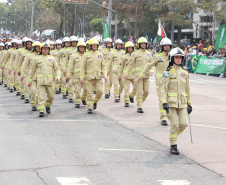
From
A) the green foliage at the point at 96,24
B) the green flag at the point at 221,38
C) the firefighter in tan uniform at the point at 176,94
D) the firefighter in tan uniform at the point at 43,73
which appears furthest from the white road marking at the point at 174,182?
the green foliage at the point at 96,24

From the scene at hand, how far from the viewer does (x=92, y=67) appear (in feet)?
42.5

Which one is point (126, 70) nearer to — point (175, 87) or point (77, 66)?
point (77, 66)

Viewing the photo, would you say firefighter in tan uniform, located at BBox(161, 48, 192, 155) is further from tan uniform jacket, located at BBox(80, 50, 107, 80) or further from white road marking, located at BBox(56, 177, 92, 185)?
tan uniform jacket, located at BBox(80, 50, 107, 80)

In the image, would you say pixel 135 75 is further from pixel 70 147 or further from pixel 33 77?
pixel 70 147

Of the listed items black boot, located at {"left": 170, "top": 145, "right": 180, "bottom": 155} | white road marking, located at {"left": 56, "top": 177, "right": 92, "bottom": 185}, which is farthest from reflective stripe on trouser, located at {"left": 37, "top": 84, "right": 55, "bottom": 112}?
white road marking, located at {"left": 56, "top": 177, "right": 92, "bottom": 185}

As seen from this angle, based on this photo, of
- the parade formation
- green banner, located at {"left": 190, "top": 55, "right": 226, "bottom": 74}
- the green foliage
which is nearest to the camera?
the parade formation

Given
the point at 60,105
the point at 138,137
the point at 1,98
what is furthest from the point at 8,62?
the point at 138,137

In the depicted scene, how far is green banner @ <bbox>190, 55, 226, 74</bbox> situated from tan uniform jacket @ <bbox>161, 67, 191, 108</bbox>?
Result: 19.0 m

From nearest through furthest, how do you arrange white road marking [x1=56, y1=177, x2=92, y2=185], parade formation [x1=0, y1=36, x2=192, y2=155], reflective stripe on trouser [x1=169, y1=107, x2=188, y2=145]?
1. white road marking [x1=56, y1=177, x2=92, y2=185]
2. reflective stripe on trouser [x1=169, y1=107, x2=188, y2=145]
3. parade formation [x1=0, y1=36, x2=192, y2=155]

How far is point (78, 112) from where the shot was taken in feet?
43.0

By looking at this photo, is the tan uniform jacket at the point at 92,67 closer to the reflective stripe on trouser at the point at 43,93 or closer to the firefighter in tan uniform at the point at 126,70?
the reflective stripe on trouser at the point at 43,93

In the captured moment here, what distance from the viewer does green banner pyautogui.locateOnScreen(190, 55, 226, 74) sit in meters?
27.2

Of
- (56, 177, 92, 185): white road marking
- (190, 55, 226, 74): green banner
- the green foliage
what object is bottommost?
(56, 177, 92, 185): white road marking

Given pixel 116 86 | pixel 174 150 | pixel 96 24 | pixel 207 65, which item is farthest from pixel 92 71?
pixel 96 24
